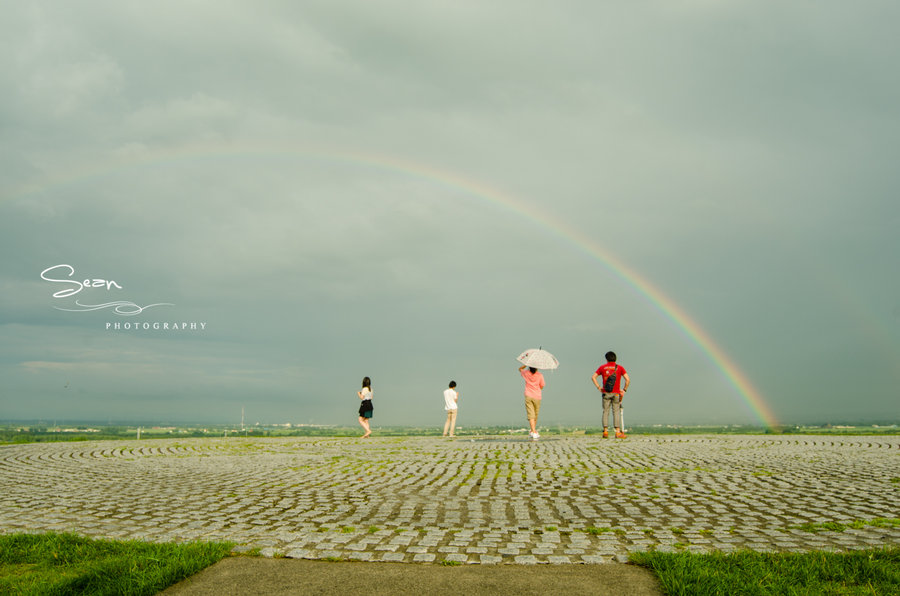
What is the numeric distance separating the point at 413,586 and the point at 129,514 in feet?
14.3

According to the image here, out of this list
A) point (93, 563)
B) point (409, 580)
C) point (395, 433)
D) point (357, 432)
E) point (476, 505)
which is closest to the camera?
point (409, 580)

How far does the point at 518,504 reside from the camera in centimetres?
702

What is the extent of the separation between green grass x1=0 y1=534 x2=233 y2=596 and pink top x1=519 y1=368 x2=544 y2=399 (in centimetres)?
1436

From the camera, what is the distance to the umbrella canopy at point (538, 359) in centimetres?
1916

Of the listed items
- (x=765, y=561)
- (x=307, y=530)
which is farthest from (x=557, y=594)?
(x=307, y=530)

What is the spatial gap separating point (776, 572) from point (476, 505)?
3540 millimetres

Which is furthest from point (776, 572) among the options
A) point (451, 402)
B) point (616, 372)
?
point (451, 402)

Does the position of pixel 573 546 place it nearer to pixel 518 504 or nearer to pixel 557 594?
pixel 557 594

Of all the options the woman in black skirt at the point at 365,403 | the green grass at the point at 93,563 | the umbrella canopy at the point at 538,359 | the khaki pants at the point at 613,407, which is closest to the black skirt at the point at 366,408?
the woman in black skirt at the point at 365,403

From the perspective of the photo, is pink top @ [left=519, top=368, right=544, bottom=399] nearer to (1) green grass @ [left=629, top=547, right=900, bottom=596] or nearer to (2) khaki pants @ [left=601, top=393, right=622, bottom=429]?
(2) khaki pants @ [left=601, top=393, right=622, bottom=429]

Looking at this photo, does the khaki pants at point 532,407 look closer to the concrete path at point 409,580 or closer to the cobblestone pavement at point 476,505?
the cobblestone pavement at point 476,505

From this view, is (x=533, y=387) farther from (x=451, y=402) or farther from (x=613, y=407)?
(x=451, y=402)

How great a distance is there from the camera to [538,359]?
19.5 m

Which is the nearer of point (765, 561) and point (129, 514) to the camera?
point (765, 561)
